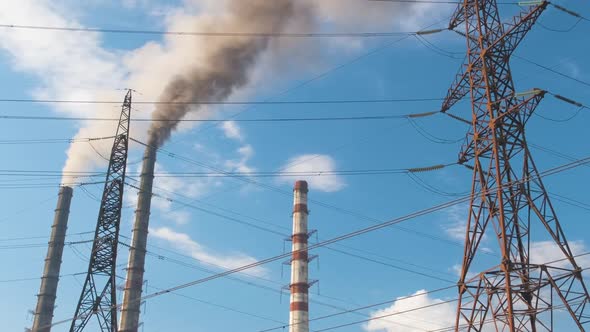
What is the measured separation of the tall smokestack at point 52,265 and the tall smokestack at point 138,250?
7.13 m

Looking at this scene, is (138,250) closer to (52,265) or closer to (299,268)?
(52,265)

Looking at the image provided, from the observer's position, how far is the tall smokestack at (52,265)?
56.9m

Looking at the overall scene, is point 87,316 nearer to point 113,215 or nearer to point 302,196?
point 113,215

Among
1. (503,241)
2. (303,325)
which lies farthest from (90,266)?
(503,241)

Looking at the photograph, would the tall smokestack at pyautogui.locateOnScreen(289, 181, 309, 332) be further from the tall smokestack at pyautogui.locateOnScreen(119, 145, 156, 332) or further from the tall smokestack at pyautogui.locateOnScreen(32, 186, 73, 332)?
the tall smokestack at pyautogui.locateOnScreen(32, 186, 73, 332)

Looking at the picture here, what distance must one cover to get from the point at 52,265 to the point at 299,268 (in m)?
23.9

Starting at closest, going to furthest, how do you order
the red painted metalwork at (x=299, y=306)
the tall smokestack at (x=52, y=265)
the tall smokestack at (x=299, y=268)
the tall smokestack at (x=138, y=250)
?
the tall smokestack at (x=299, y=268), the red painted metalwork at (x=299, y=306), the tall smokestack at (x=138, y=250), the tall smokestack at (x=52, y=265)

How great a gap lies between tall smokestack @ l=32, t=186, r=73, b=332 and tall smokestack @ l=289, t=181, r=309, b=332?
2204 centimetres

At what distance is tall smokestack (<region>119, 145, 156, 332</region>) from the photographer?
55500 mm

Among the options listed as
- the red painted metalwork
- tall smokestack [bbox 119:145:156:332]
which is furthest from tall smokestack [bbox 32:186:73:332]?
the red painted metalwork

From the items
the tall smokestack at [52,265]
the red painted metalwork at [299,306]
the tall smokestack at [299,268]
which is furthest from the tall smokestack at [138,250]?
the tall smokestack at [299,268]

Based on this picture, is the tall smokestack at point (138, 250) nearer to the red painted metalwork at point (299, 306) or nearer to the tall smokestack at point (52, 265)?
the tall smokestack at point (52, 265)

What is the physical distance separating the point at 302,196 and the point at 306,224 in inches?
122

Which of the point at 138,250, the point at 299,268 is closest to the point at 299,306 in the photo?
the point at 299,268
